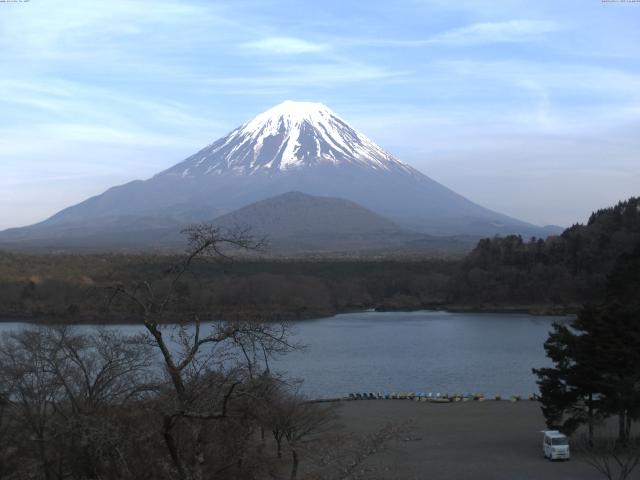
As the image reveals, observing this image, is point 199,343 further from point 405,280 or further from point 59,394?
point 405,280

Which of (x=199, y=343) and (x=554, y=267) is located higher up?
(x=199, y=343)

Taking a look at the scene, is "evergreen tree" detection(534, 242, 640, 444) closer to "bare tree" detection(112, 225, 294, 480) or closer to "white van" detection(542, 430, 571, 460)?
"white van" detection(542, 430, 571, 460)

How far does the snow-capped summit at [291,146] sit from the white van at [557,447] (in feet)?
432

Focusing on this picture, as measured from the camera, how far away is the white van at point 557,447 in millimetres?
11500

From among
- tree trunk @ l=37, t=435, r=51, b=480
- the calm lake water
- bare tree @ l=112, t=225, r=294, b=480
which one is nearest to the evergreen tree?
the calm lake water

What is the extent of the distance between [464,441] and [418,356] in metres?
11.8

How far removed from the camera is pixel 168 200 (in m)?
151

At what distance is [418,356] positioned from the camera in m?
25.1

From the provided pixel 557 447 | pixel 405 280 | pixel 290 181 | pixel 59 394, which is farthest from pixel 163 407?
pixel 290 181

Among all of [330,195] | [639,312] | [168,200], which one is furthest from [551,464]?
[168,200]

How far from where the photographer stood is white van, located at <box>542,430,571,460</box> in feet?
37.7

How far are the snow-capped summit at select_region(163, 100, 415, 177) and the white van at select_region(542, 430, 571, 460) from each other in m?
132

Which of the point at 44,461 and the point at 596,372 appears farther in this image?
the point at 596,372

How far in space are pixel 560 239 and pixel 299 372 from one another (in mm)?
33162
